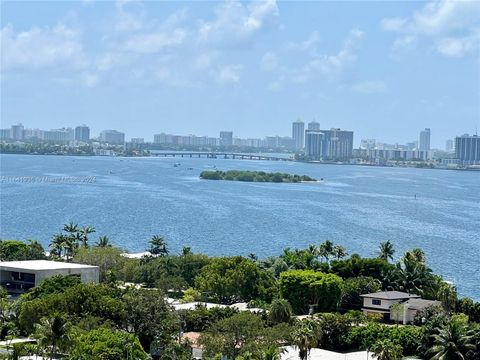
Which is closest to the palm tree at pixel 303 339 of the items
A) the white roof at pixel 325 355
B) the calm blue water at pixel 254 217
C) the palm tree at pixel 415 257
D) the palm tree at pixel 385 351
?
the white roof at pixel 325 355

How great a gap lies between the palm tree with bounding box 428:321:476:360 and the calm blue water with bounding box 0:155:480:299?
27155 mm

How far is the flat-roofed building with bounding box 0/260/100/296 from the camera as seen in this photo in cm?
5291

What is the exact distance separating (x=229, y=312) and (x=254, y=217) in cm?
7275

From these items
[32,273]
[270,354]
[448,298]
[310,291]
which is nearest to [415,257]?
[310,291]

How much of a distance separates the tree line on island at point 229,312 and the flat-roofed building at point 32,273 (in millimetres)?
1782

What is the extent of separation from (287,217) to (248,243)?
27.5 meters

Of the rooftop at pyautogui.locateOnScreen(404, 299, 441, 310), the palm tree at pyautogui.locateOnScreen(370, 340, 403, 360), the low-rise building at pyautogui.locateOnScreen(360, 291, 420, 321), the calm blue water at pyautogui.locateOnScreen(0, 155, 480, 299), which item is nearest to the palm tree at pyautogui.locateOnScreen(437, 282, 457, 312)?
the rooftop at pyautogui.locateOnScreen(404, 299, 441, 310)

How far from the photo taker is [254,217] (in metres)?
118

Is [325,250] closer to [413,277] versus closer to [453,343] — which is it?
[413,277]

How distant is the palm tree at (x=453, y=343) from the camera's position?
123 feet

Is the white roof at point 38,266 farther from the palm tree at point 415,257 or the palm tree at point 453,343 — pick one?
the palm tree at point 453,343

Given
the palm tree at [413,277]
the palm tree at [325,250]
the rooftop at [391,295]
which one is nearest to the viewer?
the rooftop at [391,295]

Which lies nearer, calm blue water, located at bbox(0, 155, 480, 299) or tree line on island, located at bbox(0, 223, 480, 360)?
A: tree line on island, located at bbox(0, 223, 480, 360)

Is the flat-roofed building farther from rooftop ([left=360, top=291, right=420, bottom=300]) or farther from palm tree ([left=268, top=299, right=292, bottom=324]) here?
rooftop ([left=360, top=291, right=420, bottom=300])
